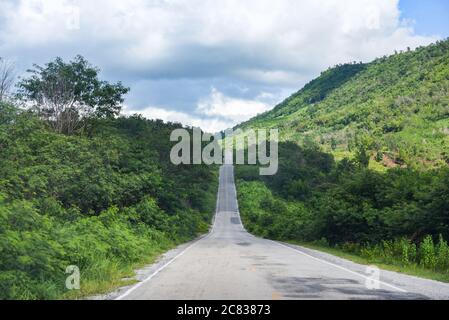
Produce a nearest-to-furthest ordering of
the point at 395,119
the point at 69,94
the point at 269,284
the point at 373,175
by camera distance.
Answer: the point at 269,284
the point at 373,175
the point at 69,94
the point at 395,119

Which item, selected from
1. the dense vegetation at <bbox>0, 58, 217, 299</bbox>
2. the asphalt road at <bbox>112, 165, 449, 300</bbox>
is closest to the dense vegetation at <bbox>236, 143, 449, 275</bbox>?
the asphalt road at <bbox>112, 165, 449, 300</bbox>

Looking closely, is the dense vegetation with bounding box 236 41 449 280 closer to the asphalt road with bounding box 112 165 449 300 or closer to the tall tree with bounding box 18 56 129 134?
the asphalt road with bounding box 112 165 449 300

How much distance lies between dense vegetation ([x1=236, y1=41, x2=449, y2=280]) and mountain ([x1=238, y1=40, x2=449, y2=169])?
0.27m

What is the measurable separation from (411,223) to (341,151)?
100 meters

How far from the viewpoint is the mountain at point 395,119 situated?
357ft

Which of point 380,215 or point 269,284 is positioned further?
point 380,215

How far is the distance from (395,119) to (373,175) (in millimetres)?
105151

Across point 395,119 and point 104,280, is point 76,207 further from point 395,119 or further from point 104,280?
point 395,119

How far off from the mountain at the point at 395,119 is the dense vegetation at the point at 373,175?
27 cm

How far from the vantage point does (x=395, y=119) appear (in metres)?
134

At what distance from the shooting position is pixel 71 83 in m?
54.9

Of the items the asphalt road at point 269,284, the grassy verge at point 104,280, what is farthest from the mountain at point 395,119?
the grassy verge at point 104,280

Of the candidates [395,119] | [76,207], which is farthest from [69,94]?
[395,119]

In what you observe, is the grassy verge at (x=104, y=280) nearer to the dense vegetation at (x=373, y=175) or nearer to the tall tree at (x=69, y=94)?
the dense vegetation at (x=373, y=175)
